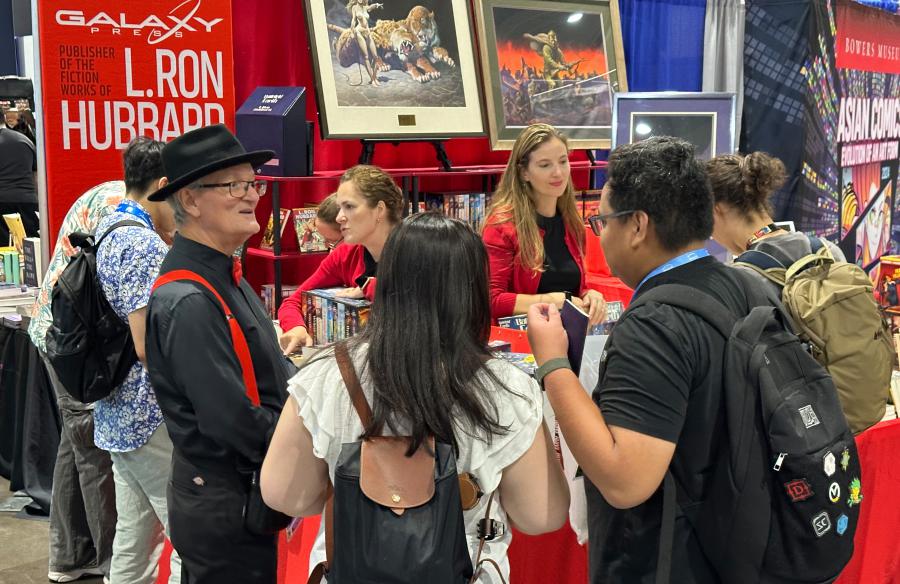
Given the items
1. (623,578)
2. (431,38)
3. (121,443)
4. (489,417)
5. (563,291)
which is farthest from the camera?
(431,38)

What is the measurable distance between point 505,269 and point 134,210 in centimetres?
135

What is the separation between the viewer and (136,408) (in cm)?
285

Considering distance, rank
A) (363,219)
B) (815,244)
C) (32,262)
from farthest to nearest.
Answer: (32,262), (363,219), (815,244)

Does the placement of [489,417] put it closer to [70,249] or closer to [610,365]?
[610,365]

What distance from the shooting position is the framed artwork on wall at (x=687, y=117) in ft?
18.2

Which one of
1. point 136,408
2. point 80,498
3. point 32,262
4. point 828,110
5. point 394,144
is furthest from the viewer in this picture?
point 828,110

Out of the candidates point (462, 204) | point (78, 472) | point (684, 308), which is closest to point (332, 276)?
point (78, 472)

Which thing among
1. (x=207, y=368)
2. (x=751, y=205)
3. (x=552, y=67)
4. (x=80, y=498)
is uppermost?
(x=552, y=67)

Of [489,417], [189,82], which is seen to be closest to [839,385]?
[489,417]

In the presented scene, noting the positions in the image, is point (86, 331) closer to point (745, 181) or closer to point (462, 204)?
point (745, 181)

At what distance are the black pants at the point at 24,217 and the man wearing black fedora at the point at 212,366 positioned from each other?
5279mm

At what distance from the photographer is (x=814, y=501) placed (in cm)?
155

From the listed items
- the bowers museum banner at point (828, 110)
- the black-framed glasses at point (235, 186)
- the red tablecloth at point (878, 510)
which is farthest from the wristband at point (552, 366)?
the bowers museum banner at point (828, 110)

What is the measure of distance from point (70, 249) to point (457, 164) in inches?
140
